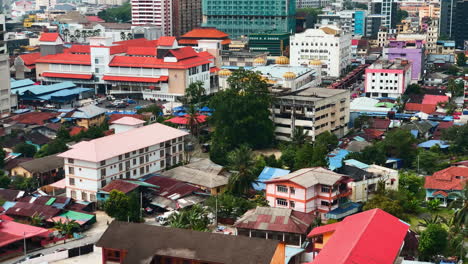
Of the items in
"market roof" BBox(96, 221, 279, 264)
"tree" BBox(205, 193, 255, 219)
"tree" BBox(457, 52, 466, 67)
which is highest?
"tree" BBox(457, 52, 466, 67)

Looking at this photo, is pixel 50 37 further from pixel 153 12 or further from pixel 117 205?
pixel 117 205

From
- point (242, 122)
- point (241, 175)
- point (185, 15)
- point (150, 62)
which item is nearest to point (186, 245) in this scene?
point (241, 175)

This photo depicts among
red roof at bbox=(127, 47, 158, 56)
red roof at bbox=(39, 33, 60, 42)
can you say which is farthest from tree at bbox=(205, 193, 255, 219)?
red roof at bbox=(39, 33, 60, 42)

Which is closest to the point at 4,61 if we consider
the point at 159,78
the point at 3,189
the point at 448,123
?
the point at 159,78

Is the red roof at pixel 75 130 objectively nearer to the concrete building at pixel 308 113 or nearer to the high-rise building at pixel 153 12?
the concrete building at pixel 308 113

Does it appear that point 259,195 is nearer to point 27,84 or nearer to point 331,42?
point 27,84

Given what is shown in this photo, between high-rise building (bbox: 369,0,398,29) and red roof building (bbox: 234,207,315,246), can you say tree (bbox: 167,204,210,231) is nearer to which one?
red roof building (bbox: 234,207,315,246)
